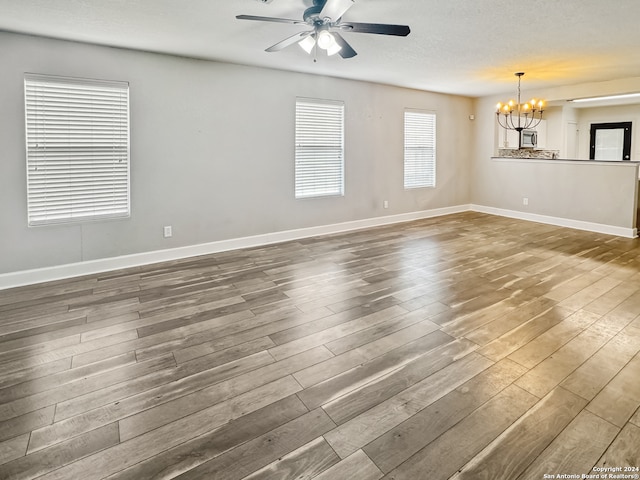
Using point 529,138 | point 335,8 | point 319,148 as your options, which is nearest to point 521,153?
point 529,138

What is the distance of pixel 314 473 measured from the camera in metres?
1.57

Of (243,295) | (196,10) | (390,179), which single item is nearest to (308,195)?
(390,179)

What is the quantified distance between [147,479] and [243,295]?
2.09 metres

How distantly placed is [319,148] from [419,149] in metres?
2.42

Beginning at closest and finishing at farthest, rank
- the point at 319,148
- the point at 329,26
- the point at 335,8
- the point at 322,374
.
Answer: the point at 322,374 → the point at 335,8 → the point at 329,26 → the point at 319,148

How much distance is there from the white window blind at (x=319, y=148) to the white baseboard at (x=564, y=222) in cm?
377

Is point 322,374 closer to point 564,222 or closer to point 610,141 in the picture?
point 564,222

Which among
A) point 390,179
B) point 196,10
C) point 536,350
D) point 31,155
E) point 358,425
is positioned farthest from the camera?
point 390,179

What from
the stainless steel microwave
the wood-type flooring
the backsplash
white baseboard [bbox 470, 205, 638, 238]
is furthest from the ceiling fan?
the stainless steel microwave

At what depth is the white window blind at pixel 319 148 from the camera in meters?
5.74

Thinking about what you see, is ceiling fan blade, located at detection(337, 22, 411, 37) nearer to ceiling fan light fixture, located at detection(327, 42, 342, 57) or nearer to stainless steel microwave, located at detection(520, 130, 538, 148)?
ceiling fan light fixture, located at detection(327, 42, 342, 57)

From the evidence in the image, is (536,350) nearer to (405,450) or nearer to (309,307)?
(405,450)

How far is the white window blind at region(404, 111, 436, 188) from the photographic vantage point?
7121mm

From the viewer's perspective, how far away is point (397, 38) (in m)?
3.95
